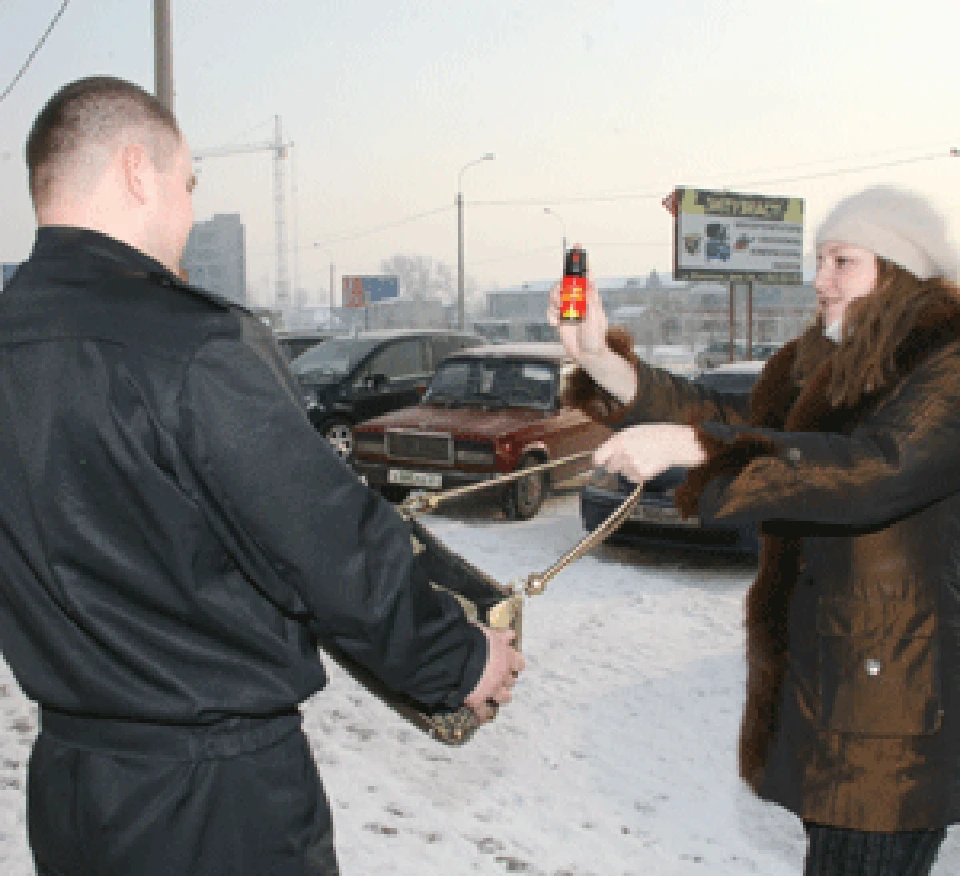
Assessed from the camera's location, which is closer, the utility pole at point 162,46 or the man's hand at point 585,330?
the man's hand at point 585,330

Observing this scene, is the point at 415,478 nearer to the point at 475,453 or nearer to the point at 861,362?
the point at 475,453

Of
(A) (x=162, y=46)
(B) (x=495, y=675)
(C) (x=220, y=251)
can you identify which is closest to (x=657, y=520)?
(B) (x=495, y=675)

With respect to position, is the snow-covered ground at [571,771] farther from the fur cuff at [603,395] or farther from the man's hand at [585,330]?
the man's hand at [585,330]

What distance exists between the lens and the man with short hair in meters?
1.51

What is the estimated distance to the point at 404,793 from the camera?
392 centimetres

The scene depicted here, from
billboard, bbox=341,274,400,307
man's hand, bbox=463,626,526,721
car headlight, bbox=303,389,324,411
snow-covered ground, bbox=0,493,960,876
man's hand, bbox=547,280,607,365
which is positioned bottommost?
snow-covered ground, bbox=0,493,960,876

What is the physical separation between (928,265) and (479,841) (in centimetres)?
249

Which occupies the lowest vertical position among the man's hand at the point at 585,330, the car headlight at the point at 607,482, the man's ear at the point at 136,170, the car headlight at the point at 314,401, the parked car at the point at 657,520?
the parked car at the point at 657,520

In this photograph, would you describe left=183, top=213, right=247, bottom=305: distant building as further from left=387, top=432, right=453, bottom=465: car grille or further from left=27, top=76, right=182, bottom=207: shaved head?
left=27, top=76, right=182, bottom=207: shaved head

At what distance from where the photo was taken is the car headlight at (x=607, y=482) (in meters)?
8.13

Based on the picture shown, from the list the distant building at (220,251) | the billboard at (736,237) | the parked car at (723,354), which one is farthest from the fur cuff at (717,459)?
the distant building at (220,251)

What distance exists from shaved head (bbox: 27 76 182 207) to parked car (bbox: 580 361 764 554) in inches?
232

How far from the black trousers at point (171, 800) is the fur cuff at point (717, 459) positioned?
97cm

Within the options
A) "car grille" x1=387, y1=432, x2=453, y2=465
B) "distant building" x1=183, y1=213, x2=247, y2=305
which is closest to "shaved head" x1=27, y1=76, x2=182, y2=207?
"car grille" x1=387, y1=432, x2=453, y2=465
